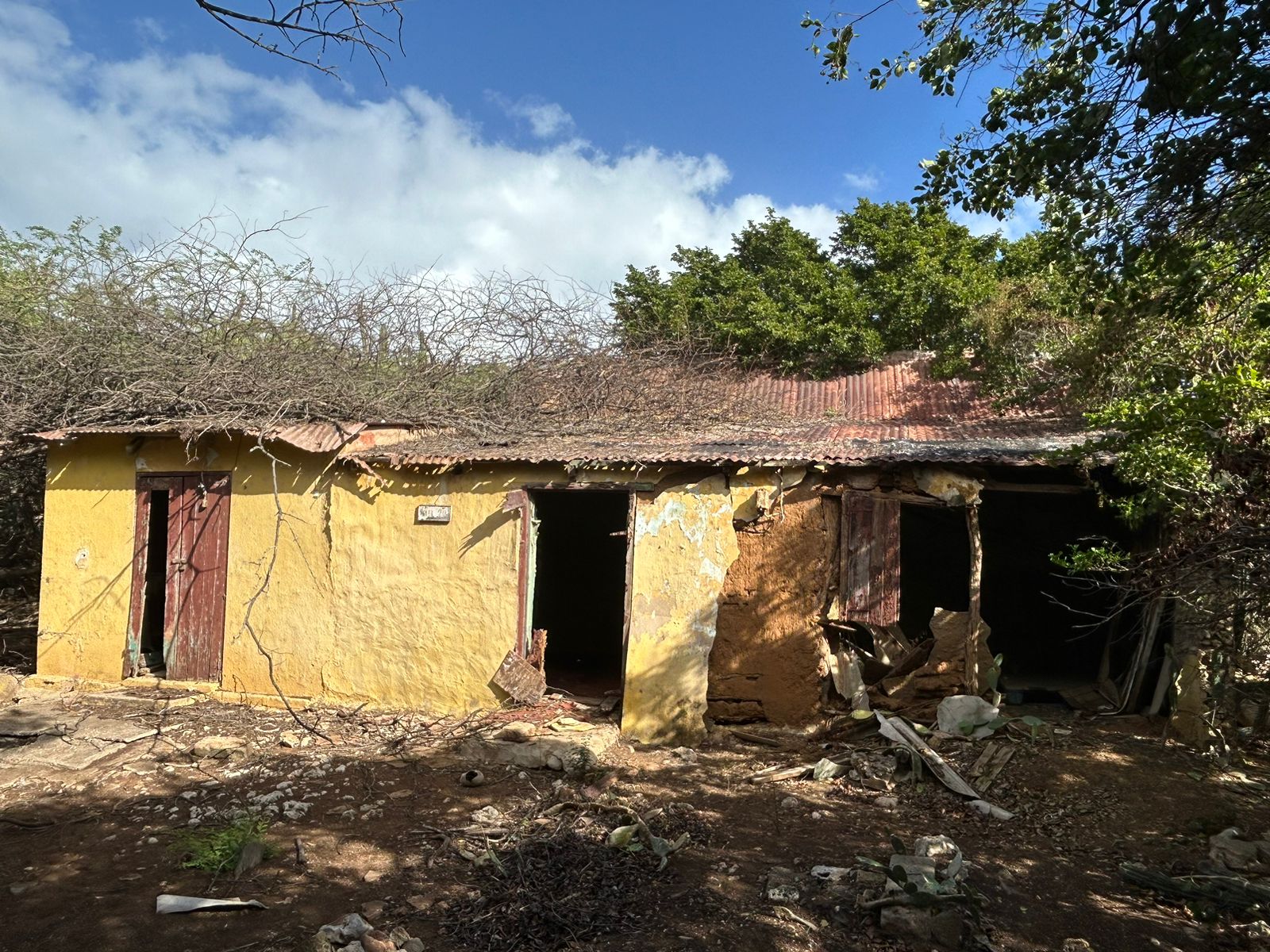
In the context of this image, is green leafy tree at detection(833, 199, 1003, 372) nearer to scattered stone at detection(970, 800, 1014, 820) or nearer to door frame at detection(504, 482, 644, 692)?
door frame at detection(504, 482, 644, 692)

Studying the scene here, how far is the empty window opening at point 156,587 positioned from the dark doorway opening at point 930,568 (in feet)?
30.4

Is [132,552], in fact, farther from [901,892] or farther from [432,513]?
[901,892]

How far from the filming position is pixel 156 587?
1012 centimetres

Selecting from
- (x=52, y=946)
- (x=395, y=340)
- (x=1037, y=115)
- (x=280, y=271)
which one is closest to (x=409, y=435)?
(x=395, y=340)

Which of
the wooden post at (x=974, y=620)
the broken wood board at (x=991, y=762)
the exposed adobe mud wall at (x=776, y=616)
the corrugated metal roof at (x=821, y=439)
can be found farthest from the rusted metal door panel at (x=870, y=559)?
the broken wood board at (x=991, y=762)

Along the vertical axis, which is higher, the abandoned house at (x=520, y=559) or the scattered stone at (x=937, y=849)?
the abandoned house at (x=520, y=559)

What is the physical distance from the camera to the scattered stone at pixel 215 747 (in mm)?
7539

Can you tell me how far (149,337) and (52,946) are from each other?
28.3 ft

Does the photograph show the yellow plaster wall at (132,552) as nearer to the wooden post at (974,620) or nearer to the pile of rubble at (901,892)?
the pile of rubble at (901,892)

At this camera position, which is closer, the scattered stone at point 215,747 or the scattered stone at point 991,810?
the scattered stone at point 991,810

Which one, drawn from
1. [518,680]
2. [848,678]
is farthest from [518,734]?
[848,678]

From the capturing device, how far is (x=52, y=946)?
4.38 meters

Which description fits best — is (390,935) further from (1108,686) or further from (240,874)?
(1108,686)

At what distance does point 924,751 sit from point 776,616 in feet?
5.66
